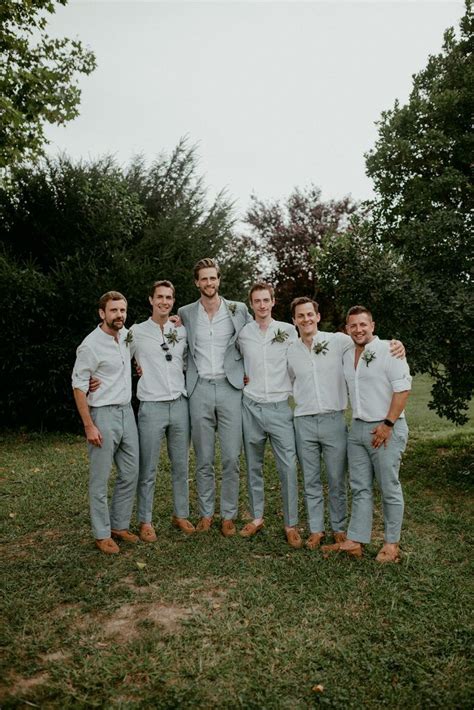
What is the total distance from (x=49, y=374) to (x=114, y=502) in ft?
19.3

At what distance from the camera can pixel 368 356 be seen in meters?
4.75

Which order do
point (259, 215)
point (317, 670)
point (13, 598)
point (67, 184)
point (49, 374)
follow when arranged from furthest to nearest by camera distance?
point (259, 215) < point (67, 184) < point (49, 374) < point (13, 598) < point (317, 670)

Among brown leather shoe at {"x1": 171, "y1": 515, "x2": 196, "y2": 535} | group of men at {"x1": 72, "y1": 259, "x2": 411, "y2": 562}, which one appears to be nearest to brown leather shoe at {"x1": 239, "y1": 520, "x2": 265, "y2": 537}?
group of men at {"x1": 72, "y1": 259, "x2": 411, "y2": 562}

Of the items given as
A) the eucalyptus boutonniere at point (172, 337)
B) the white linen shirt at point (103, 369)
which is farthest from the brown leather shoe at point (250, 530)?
the eucalyptus boutonniere at point (172, 337)

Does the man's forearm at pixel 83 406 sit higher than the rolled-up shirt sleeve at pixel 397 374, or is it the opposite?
the rolled-up shirt sleeve at pixel 397 374

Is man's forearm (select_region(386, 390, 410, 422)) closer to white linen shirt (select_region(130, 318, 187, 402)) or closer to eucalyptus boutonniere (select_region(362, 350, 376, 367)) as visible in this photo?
eucalyptus boutonniere (select_region(362, 350, 376, 367))

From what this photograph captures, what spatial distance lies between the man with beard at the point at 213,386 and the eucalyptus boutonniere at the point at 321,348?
78cm

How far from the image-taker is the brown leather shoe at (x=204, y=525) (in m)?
5.52

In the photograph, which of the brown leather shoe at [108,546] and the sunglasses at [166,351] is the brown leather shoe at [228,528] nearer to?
the brown leather shoe at [108,546]

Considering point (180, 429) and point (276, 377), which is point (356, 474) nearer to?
point (276, 377)

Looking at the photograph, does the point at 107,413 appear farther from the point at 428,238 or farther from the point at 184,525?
the point at 428,238

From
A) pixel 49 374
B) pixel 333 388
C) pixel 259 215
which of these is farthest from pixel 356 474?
pixel 259 215

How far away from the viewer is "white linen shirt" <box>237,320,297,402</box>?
5207 mm

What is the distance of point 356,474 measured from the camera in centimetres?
484
